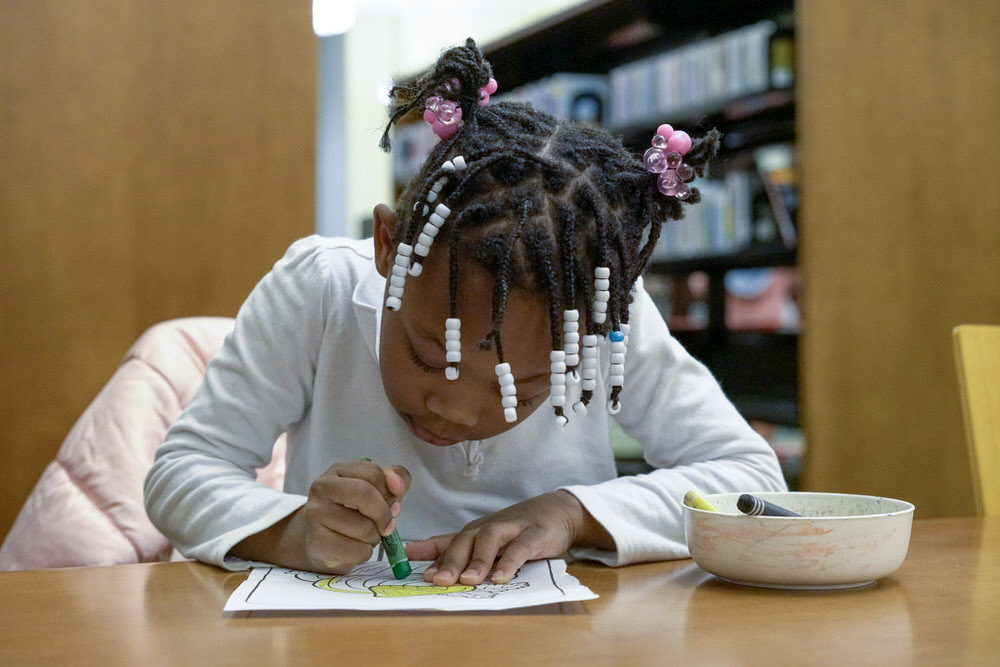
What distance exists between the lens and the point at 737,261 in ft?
9.62

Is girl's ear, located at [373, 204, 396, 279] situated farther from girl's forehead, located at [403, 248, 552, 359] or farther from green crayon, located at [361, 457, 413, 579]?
green crayon, located at [361, 457, 413, 579]

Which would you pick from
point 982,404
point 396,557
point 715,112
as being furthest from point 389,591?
point 715,112

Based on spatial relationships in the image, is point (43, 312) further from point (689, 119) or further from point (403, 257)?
point (689, 119)

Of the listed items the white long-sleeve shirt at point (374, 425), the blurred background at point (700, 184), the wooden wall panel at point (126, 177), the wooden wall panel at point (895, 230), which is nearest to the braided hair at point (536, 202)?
the blurred background at point (700, 184)

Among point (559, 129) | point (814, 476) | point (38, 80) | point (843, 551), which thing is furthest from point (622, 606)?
point (814, 476)

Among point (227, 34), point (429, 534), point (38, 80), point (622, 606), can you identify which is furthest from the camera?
point (227, 34)

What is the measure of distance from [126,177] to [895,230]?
70.9 inches

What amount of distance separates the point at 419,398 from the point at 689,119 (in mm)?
2419

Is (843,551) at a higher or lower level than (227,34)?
lower

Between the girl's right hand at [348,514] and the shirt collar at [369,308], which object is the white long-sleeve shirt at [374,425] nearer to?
the shirt collar at [369,308]

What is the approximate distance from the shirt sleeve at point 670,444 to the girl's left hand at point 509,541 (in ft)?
0.06

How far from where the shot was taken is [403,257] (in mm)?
775

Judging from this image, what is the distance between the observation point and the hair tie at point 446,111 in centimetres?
83

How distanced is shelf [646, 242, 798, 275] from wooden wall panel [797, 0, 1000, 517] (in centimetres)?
28
